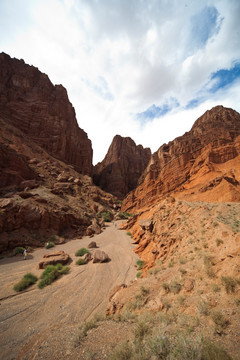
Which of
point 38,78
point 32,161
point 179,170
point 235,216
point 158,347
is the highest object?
point 38,78

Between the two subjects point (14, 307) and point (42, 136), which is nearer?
point (14, 307)

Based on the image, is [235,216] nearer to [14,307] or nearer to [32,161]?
[14,307]

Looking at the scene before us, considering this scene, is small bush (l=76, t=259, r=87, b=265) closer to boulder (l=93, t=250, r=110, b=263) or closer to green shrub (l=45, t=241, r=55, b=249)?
boulder (l=93, t=250, r=110, b=263)

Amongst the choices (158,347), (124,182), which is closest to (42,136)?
(124,182)

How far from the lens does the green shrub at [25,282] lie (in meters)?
7.70

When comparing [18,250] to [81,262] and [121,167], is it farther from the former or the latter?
[121,167]

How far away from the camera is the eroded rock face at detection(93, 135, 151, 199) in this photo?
74125 millimetres

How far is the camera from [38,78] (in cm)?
6381

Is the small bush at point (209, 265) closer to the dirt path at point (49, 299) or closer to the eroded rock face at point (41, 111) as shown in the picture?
the dirt path at point (49, 299)

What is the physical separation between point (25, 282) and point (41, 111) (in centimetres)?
6403

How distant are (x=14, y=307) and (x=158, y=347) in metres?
6.94

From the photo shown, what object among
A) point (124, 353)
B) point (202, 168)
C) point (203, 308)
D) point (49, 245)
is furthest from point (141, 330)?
point (202, 168)

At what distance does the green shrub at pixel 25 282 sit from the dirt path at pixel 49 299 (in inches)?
14.0

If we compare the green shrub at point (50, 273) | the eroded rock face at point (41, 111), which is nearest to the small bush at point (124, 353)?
the green shrub at point (50, 273)
